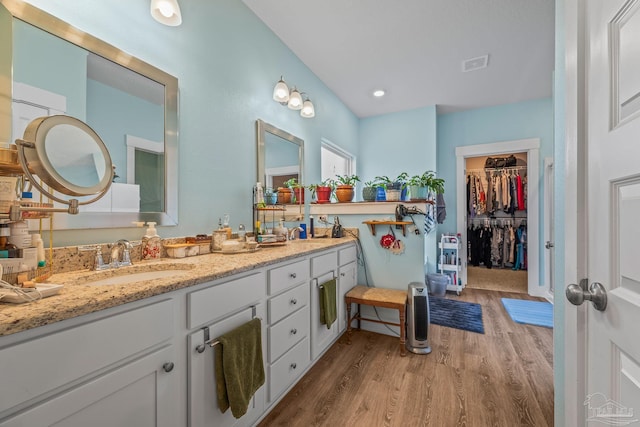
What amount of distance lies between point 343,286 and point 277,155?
1.32 metres

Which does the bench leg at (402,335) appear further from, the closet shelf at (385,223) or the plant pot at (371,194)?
the plant pot at (371,194)

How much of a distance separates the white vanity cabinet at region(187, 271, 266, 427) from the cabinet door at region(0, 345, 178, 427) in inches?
3.1

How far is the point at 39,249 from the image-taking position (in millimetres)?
917

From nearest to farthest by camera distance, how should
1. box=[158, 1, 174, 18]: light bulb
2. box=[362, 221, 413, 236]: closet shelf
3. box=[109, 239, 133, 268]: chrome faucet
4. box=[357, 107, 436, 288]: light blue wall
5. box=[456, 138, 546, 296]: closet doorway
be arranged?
box=[109, 239, 133, 268]: chrome faucet < box=[158, 1, 174, 18]: light bulb < box=[362, 221, 413, 236]: closet shelf < box=[456, 138, 546, 296]: closet doorway < box=[357, 107, 436, 288]: light blue wall

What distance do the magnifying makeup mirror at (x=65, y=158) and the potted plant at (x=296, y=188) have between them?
1.58 metres

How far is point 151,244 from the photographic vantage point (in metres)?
1.43

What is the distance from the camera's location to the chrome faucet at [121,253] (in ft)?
4.11

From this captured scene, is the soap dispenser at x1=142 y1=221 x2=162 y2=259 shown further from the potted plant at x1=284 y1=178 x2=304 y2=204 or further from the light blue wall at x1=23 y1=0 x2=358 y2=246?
the potted plant at x1=284 y1=178 x2=304 y2=204

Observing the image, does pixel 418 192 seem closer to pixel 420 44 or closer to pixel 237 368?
pixel 420 44

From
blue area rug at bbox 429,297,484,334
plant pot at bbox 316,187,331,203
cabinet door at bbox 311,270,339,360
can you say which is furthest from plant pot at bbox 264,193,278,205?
blue area rug at bbox 429,297,484,334

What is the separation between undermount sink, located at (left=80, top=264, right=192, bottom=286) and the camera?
110 cm

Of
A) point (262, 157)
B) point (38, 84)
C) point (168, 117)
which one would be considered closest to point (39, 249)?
point (38, 84)

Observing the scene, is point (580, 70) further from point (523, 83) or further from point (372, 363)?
point (523, 83)

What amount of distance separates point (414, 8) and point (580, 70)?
1.83 meters
